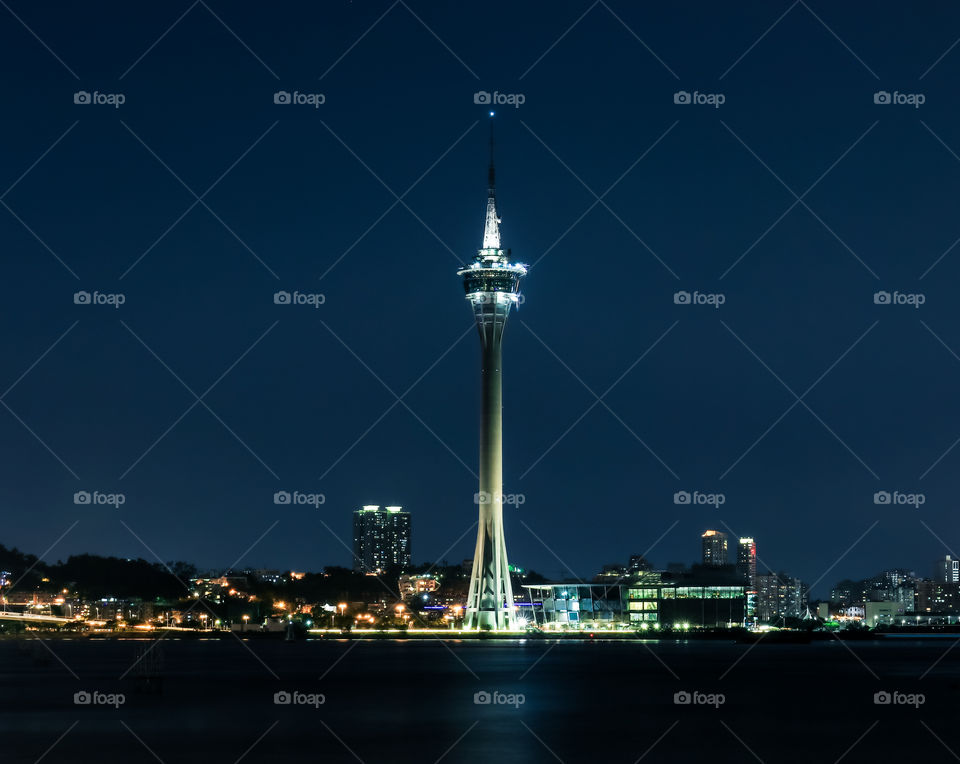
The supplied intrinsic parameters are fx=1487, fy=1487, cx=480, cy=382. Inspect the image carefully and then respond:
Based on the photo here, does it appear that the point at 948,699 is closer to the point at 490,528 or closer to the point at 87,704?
the point at 87,704

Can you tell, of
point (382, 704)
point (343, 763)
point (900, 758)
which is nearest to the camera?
point (343, 763)

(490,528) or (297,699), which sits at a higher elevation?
(490,528)

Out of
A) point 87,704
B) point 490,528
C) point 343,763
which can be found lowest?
point 343,763

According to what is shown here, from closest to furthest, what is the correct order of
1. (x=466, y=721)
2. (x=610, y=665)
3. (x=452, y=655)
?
(x=466, y=721)
(x=610, y=665)
(x=452, y=655)

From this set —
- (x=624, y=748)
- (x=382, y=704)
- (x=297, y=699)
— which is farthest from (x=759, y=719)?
(x=297, y=699)

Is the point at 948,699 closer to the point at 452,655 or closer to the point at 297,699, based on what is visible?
the point at 297,699

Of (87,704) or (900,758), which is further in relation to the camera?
(87,704)
